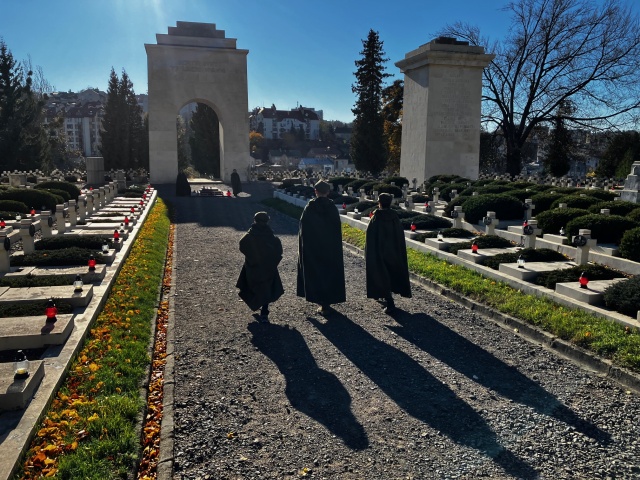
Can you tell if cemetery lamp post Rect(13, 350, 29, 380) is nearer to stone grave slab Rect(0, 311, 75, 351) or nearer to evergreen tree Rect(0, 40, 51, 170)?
stone grave slab Rect(0, 311, 75, 351)

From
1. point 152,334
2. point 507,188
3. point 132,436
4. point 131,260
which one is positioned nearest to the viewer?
point 132,436

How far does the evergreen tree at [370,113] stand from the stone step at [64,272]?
35.2 meters

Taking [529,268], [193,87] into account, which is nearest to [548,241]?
[529,268]

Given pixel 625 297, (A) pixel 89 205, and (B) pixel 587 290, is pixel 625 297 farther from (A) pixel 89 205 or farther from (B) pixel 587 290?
(A) pixel 89 205

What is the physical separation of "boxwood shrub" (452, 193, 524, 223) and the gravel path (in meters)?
6.17

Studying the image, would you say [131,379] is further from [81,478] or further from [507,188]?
[507,188]

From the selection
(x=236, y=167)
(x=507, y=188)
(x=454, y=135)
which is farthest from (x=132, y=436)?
(x=236, y=167)

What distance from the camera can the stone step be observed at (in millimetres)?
7918

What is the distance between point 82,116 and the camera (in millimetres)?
100375

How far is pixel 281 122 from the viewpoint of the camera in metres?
119

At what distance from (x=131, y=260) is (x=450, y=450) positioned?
303 inches

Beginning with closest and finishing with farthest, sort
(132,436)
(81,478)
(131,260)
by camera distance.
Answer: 1. (81,478)
2. (132,436)
3. (131,260)

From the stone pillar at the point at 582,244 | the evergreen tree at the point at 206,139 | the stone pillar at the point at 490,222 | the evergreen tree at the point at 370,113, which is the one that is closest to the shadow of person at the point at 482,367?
the stone pillar at the point at 582,244

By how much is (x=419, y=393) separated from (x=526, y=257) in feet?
16.9
